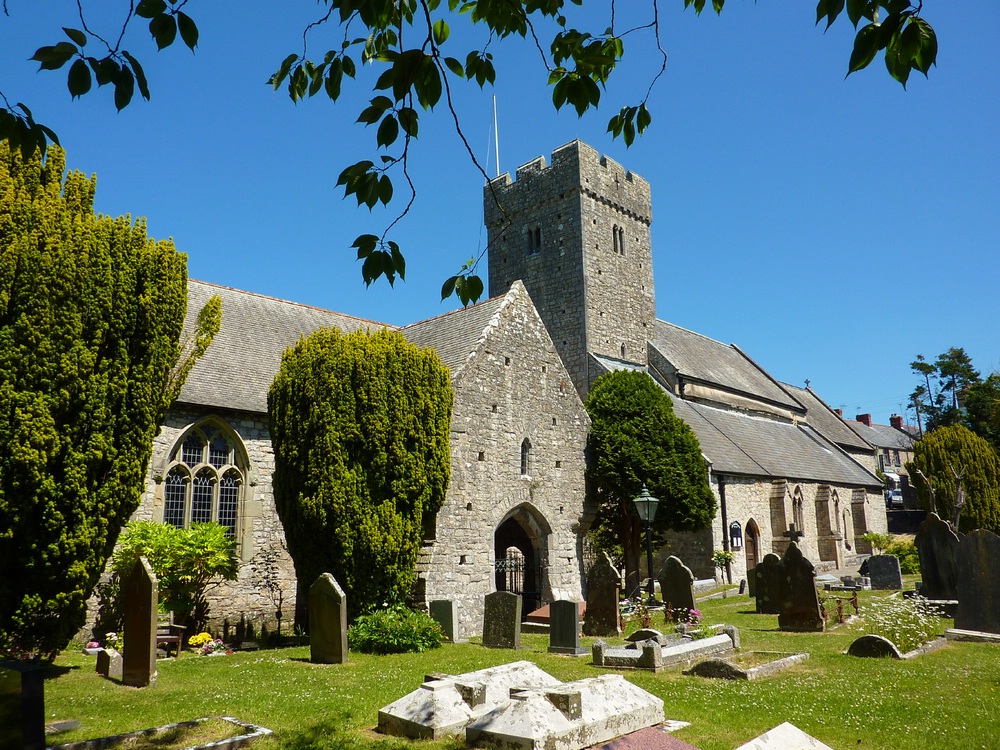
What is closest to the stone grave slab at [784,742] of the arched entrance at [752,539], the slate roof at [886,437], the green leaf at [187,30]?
the green leaf at [187,30]

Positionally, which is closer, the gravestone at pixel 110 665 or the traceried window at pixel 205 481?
the gravestone at pixel 110 665

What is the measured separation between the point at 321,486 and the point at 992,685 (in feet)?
34.0

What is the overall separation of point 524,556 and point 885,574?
1147cm

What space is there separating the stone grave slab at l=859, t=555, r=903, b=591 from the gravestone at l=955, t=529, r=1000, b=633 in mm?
9738

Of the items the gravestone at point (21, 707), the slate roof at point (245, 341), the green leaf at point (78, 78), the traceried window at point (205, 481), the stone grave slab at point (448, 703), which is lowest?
the stone grave slab at point (448, 703)

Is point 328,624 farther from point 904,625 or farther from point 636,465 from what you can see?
point 636,465

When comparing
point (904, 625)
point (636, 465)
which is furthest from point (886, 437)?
point (904, 625)

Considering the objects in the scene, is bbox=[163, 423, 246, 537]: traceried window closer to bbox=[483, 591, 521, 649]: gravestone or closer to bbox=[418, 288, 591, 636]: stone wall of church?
bbox=[418, 288, 591, 636]: stone wall of church

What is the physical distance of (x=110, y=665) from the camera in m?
9.36

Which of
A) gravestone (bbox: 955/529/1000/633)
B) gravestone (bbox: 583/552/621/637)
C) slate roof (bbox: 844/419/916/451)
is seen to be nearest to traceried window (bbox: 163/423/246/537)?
gravestone (bbox: 583/552/621/637)

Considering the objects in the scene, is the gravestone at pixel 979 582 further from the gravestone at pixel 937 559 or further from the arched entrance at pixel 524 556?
the arched entrance at pixel 524 556

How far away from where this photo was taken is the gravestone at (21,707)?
407 centimetres

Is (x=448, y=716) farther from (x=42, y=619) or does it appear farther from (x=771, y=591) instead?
(x=771, y=591)

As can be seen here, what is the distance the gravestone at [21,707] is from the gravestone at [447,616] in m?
9.47
